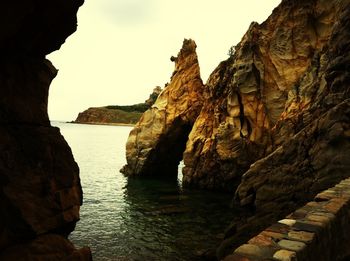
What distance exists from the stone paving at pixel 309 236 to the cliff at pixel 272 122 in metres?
9.44

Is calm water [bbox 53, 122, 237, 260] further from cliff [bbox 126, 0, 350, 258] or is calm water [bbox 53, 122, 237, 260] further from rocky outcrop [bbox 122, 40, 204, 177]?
rocky outcrop [bbox 122, 40, 204, 177]

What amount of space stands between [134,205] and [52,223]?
2271 centimetres

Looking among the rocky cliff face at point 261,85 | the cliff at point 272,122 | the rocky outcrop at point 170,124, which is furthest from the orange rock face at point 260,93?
the rocky outcrop at point 170,124

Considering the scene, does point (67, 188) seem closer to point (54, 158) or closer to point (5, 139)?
point (54, 158)

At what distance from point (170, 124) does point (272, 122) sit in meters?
17.2

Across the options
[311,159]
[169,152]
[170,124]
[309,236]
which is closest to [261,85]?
[170,124]

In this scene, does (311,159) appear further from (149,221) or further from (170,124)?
(170,124)

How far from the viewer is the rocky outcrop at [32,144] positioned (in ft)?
38.1

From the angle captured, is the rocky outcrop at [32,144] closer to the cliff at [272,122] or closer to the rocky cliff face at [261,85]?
the cliff at [272,122]

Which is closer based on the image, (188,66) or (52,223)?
(52,223)

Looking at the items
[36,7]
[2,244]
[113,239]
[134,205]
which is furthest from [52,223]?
[134,205]

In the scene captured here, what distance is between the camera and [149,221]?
28891 mm

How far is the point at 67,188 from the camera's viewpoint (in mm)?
13992

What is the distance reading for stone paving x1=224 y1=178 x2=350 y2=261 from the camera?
7.10 m
